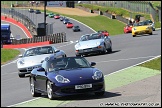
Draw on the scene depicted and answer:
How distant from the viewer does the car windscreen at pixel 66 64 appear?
47.1ft

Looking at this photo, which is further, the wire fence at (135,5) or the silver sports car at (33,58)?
the wire fence at (135,5)

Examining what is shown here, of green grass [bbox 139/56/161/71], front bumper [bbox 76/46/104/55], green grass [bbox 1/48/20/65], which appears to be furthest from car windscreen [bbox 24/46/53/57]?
green grass [bbox 1/48/20/65]

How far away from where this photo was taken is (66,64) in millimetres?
14406

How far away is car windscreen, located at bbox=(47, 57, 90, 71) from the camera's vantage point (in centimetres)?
1434

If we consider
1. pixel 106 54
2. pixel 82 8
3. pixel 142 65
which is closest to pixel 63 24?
pixel 82 8

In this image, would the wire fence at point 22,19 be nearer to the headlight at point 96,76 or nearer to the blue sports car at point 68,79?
the blue sports car at point 68,79

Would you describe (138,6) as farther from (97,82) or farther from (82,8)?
(97,82)

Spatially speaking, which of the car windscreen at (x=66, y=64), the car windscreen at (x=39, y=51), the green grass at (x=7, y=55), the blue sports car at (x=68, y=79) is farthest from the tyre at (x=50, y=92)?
the green grass at (x=7, y=55)

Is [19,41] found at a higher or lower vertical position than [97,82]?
lower

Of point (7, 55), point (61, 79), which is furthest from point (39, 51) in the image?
point (7, 55)

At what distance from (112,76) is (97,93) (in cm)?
506

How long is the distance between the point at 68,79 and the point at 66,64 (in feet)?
3.54

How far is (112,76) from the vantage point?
1864 centimetres

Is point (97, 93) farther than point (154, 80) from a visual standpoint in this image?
No
